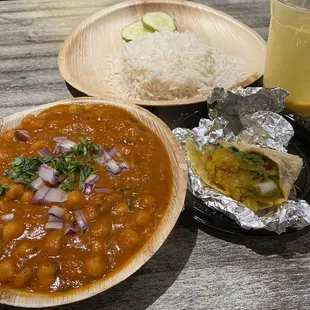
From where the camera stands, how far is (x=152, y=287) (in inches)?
61.6

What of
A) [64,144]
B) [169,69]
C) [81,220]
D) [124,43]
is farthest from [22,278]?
[124,43]

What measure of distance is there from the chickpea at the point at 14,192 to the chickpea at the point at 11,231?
134 mm

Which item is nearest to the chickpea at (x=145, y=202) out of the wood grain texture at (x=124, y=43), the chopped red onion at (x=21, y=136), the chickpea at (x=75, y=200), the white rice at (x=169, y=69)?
the chickpea at (x=75, y=200)

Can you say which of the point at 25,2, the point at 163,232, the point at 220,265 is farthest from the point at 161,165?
the point at 25,2

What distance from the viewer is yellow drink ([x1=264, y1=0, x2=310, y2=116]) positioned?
205 centimetres

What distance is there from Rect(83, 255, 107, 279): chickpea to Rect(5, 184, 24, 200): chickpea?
0.42 meters

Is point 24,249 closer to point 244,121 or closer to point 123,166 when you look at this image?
point 123,166

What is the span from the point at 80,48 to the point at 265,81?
1.42 metres

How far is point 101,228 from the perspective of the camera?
1.48m

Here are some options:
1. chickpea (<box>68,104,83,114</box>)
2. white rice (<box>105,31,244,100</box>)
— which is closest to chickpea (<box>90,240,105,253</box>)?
chickpea (<box>68,104,83,114</box>)

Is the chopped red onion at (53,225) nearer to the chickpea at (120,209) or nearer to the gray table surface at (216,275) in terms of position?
the chickpea at (120,209)

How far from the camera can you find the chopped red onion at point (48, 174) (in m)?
1.59

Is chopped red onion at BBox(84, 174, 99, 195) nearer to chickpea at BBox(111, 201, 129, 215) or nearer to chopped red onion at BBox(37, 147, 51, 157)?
chickpea at BBox(111, 201, 129, 215)

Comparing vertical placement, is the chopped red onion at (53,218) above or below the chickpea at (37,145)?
below
